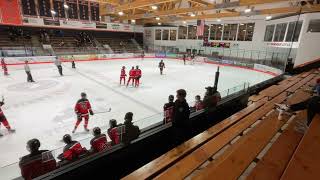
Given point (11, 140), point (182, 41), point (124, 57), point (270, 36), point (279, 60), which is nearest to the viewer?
point (11, 140)

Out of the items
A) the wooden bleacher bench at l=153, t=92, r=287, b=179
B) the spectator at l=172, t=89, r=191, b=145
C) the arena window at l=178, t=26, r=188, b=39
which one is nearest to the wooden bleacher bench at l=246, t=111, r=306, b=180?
the wooden bleacher bench at l=153, t=92, r=287, b=179

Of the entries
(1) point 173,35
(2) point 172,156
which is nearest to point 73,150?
(2) point 172,156

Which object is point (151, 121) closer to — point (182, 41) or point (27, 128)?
point (27, 128)

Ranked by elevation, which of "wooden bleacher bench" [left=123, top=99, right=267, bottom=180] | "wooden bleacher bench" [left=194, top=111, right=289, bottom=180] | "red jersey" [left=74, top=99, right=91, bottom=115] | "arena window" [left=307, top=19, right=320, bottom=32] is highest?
"arena window" [left=307, top=19, right=320, bottom=32]

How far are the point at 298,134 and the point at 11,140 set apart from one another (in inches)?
244

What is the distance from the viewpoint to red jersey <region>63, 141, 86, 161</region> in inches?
109

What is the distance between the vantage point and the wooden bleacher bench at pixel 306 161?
5.88 feet

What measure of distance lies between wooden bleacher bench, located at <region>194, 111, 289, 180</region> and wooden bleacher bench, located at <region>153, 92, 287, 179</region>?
6.8 inches

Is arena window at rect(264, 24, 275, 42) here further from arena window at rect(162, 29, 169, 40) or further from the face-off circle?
the face-off circle

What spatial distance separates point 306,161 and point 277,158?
10.4 inches

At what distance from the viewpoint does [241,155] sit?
2225 mm

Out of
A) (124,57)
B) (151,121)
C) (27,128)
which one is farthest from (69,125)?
(124,57)

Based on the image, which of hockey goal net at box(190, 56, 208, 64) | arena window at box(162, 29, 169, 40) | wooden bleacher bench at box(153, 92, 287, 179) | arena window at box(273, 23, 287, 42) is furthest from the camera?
arena window at box(162, 29, 169, 40)

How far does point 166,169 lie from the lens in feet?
7.59
